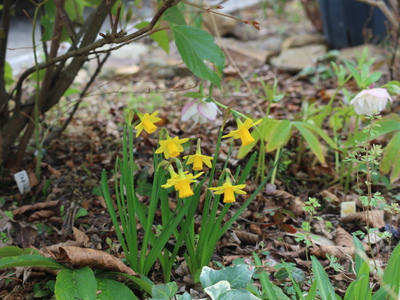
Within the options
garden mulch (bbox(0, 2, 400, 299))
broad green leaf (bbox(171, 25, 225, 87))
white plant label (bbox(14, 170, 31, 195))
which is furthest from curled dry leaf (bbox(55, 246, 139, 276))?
white plant label (bbox(14, 170, 31, 195))

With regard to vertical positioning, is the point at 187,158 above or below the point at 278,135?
above

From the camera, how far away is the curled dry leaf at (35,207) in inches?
71.4

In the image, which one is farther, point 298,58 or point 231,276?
point 298,58

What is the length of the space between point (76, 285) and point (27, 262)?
0.48 ft

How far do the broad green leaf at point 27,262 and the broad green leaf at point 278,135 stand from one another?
0.90 meters

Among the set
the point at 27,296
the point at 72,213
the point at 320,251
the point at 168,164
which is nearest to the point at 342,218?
the point at 320,251

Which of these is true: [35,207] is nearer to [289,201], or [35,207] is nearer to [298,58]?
[289,201]

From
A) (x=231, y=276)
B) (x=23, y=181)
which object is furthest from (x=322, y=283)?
(x=23, y=181)

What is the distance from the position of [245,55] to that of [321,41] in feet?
3.00

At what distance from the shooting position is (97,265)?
1.36 metres

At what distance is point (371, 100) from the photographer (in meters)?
1.76

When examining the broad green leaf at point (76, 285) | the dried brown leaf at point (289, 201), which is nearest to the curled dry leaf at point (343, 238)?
the dried brown leaf at point (289, 201)

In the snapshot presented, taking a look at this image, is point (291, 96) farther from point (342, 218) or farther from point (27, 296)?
point (27, 296)

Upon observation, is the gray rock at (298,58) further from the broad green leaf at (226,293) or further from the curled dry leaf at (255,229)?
the broad green leaf at (226,293)
